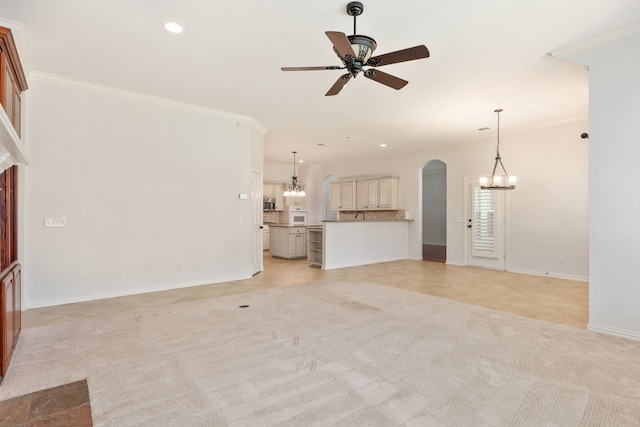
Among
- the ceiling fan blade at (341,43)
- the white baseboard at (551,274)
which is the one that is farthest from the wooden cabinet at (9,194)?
Result: the white baseboard at (551,274)

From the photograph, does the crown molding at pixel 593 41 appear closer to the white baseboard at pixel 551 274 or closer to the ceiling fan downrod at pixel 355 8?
the ceiling fan downrod at pixel 355 8

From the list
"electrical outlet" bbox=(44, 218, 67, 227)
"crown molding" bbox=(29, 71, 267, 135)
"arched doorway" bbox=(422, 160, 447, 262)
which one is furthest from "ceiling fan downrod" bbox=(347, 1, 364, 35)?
"arched doorway" bbox=(422, 160, 447, 262)

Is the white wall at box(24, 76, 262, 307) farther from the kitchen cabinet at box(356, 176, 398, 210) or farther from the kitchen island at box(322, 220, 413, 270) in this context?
the kitchen cabinet at box(356, 176, 398, 210)

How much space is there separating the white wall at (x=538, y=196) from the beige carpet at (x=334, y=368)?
3.33m

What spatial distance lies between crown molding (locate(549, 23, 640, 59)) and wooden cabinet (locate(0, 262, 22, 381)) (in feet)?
17.8

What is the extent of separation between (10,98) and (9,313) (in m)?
2.11

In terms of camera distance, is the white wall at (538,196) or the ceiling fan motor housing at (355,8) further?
the white wall at (538,196)

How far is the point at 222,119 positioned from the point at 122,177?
6.06 feet

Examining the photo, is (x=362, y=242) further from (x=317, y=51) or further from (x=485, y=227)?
(x=317, y=51)

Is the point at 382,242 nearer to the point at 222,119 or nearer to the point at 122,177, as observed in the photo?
the point at 222,119

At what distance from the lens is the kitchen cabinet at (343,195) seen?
9.81 metres

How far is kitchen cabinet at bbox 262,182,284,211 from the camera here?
1030 cm

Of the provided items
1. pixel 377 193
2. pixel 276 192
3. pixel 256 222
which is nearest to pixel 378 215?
pixel 377 193

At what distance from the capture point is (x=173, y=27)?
3.03 m
